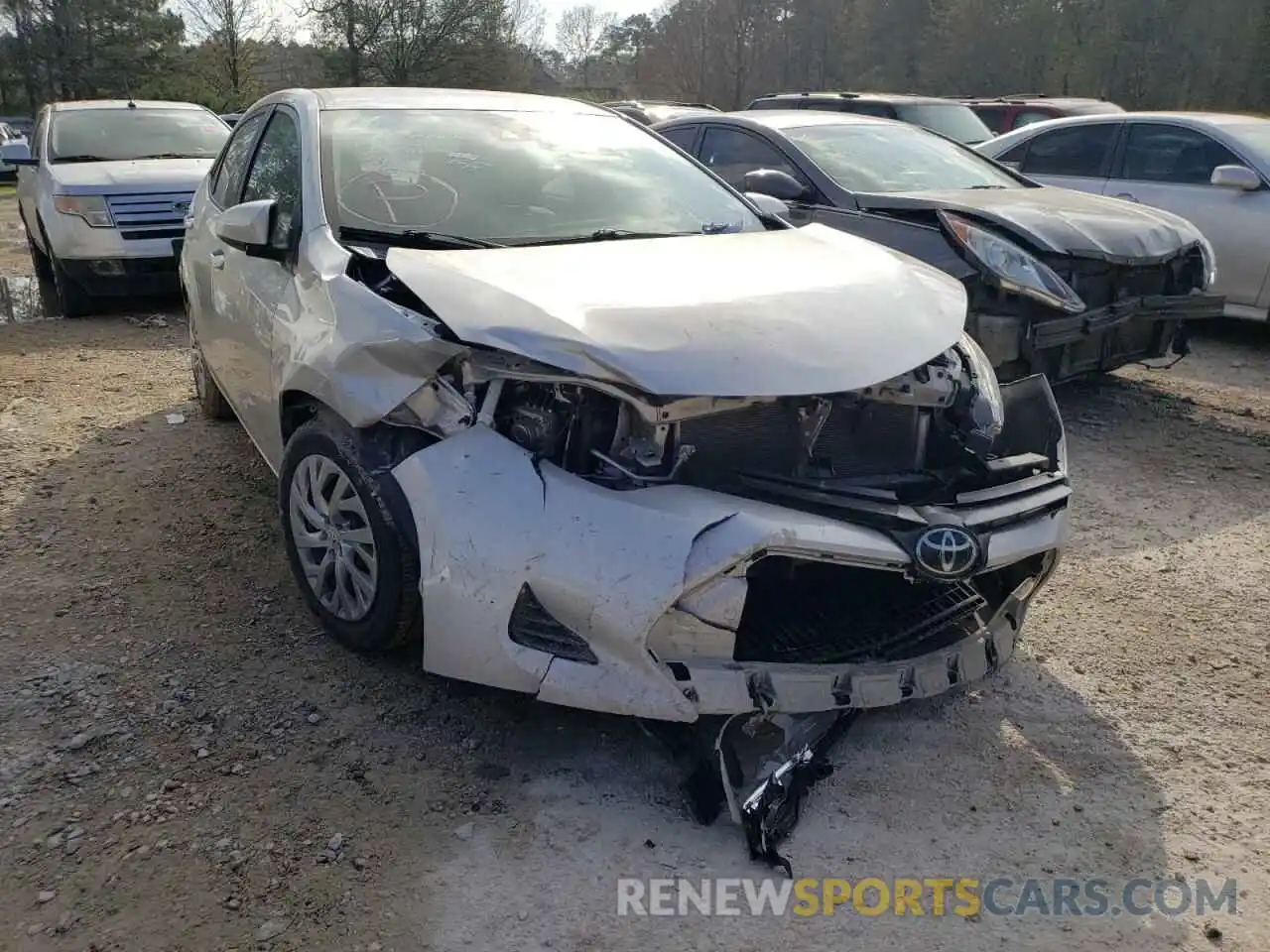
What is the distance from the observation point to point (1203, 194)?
7.33 m

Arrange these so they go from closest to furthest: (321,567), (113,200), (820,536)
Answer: (820,536) < (321,567) < (113,200)

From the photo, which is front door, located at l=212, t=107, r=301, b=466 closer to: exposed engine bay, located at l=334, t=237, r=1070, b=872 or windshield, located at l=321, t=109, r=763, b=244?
windshield, located at l=321, t=109, r=763, b=244

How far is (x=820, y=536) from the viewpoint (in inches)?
96.7

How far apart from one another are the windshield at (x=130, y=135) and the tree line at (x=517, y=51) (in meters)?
26.0

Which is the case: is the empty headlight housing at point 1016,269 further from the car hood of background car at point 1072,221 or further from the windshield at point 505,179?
the windshield at point 505,179

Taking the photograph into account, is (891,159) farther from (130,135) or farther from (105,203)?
(130,135)

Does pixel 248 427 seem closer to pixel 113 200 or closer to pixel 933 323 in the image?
pixel 933 323

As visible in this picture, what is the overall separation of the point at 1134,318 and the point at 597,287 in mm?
3907

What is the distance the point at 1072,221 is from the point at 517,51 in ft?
119

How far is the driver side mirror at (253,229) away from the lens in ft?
11.3

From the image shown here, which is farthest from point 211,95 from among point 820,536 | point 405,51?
point 820,536

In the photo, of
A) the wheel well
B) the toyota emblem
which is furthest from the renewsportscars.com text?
the wheel well

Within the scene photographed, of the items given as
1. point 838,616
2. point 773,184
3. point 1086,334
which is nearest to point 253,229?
point 838,616

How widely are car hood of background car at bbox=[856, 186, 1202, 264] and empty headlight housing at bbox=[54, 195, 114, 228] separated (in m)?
6.07
